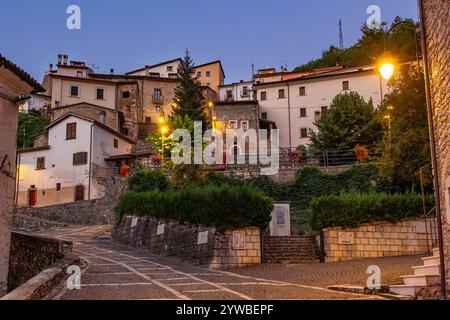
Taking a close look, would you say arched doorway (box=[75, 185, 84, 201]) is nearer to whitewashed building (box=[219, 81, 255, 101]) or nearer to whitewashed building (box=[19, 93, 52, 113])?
whitewashed building (box=[19, 93, 52, 113])

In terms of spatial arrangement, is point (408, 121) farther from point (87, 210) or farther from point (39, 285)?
point (87, 210)

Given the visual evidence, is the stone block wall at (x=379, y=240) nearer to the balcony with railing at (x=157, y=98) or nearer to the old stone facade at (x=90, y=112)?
the old stone facade at (x=90, y=112)

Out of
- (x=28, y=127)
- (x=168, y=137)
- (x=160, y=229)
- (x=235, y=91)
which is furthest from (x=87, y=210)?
(x=235, y=91)

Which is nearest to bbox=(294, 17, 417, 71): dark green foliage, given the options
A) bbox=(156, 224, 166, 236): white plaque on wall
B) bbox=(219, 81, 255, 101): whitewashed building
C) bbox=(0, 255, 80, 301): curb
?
bbox=(219, 81, 255, 101): whitewashed building

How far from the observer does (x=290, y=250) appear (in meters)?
20.4

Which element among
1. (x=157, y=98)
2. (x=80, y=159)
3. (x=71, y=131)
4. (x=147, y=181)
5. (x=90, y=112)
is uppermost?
(x=157, y=98)

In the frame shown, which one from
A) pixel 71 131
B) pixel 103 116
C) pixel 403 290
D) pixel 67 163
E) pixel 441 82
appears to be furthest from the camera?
pixel 103 116

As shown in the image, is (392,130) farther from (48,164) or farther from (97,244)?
(48,164)

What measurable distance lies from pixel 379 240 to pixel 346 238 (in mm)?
1367

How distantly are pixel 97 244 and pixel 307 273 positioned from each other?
42.8 ft

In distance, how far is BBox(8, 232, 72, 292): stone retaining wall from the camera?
1680cm

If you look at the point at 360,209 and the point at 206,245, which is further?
the point at 360,209

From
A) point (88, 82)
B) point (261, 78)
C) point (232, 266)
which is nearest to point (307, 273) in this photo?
point (232, 266)

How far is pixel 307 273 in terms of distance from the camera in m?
16.4
